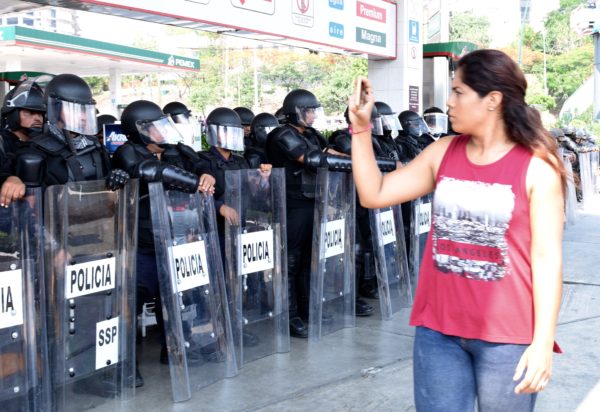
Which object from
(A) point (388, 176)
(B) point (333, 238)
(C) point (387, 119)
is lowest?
(B) point (333, 238)

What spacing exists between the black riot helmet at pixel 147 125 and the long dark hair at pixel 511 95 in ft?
9.48

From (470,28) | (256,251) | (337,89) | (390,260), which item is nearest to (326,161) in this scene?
(256,251)

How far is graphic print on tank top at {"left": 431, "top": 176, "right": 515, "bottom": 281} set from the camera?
7.34ft

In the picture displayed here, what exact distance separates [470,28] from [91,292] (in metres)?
70.4

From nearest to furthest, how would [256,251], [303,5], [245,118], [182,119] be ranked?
[256,251] → [182,119] → [245,118] → [303,5]

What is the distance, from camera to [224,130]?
5.48 meters

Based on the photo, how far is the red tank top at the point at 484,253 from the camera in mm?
2229

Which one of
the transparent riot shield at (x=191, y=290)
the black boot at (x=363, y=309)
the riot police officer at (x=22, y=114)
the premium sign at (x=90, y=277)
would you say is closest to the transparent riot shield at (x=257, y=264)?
the transparent riot shield at (x=191, y=290)

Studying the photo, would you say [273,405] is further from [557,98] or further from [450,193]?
[557,98]

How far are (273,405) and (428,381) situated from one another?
2143mm

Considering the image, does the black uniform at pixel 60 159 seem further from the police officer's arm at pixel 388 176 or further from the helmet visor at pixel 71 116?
the police officer's arm at pixel 388 176

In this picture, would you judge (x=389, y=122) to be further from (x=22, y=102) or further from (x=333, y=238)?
(x=22, y=102)

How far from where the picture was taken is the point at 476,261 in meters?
2.28

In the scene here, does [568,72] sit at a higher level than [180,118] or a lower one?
higher
